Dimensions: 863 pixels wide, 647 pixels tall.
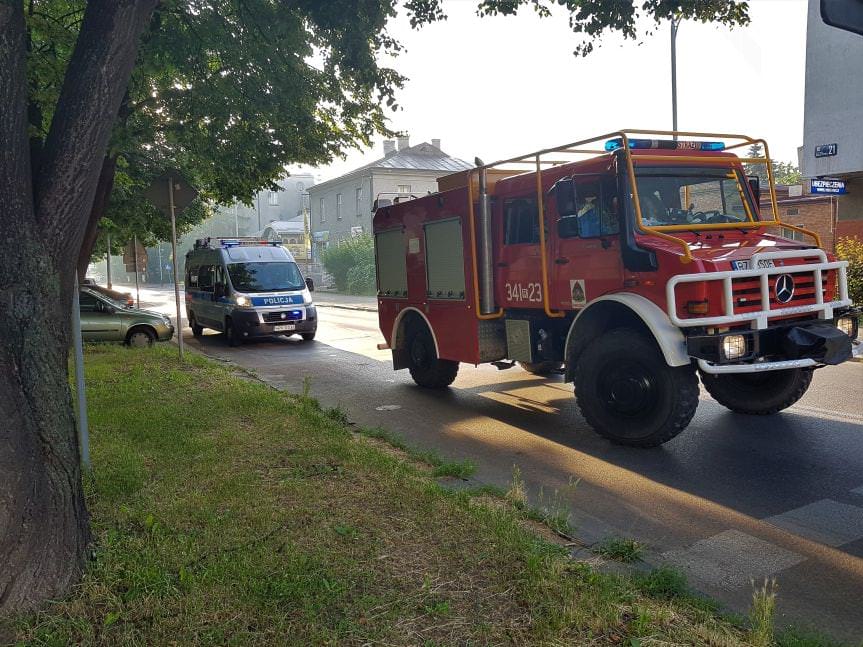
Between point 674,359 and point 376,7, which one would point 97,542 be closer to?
point 674,359

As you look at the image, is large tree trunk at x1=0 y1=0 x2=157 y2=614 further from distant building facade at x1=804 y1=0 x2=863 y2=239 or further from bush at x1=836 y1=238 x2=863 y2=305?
distant building facade at x1=804 y1=0 x2=863 y2=239

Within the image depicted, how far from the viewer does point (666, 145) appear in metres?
6.91

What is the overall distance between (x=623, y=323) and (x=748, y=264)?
125 cm

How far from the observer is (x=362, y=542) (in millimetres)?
3969

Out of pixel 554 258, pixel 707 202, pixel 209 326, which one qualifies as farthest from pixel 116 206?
pixel 707 202

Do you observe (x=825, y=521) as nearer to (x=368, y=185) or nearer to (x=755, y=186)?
(x=755, y=186)

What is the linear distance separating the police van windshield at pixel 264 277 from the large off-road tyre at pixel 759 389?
37.3 feet

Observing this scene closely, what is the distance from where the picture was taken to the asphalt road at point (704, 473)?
3959 mm

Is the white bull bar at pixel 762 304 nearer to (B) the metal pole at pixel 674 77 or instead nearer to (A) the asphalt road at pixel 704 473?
(A) the asphalt road at pixel 704 473

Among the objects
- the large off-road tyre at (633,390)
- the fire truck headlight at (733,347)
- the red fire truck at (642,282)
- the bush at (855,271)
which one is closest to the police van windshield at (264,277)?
the red fire truck at (642,282)

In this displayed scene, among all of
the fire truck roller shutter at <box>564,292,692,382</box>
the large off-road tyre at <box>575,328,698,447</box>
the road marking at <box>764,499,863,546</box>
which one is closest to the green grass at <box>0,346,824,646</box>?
the road marking at <box>764,499,863,546</box>

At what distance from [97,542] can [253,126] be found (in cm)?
759

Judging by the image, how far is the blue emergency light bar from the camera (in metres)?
6.68


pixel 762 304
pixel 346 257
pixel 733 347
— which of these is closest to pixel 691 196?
pixel 762 304
